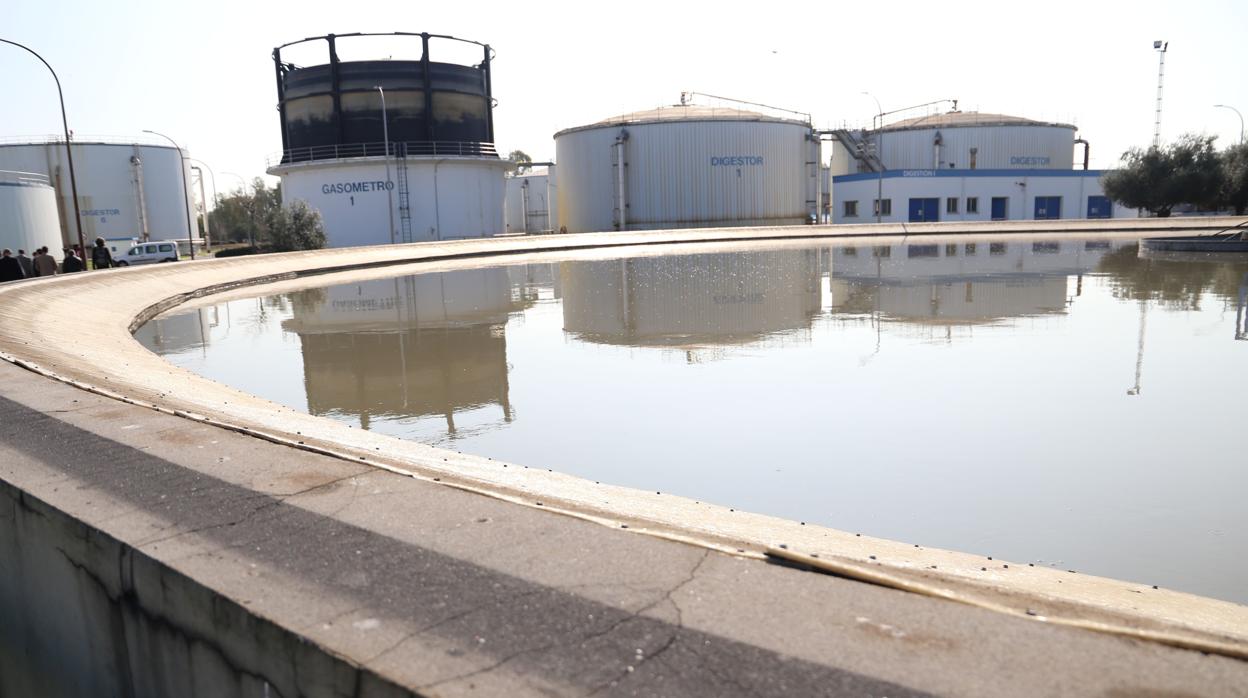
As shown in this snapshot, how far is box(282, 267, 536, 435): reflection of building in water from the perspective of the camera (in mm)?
9570

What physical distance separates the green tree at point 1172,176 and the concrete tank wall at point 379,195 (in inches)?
1706

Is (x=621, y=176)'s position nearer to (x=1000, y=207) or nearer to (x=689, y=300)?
(x=1000, y=207)

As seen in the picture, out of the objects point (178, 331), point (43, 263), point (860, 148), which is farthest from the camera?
point (860, 148)

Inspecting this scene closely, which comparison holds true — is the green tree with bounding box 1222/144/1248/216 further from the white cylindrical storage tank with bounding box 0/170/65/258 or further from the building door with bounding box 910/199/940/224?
the white cylindrical storage tank with bounding box 0/170/65/258

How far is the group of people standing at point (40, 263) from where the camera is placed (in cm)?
2061

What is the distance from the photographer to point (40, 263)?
23.7 m

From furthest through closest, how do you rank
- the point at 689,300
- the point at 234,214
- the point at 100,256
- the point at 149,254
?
1. the point at 234,214
2. the point at 149,254
3. the point at 100,256
4. the point at 689,300

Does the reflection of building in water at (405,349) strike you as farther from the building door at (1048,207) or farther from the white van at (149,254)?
the building door at (1048,207)

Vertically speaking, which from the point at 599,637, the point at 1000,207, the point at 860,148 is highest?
the point at 860,148

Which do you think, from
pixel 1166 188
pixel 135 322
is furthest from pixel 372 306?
pixel 1166 188

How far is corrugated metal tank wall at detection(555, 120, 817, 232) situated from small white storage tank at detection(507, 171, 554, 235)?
78.1 ft

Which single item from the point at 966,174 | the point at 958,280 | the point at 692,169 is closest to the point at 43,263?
the point at 958,280

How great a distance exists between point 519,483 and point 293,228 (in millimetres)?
43556

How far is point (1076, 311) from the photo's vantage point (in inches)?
619
